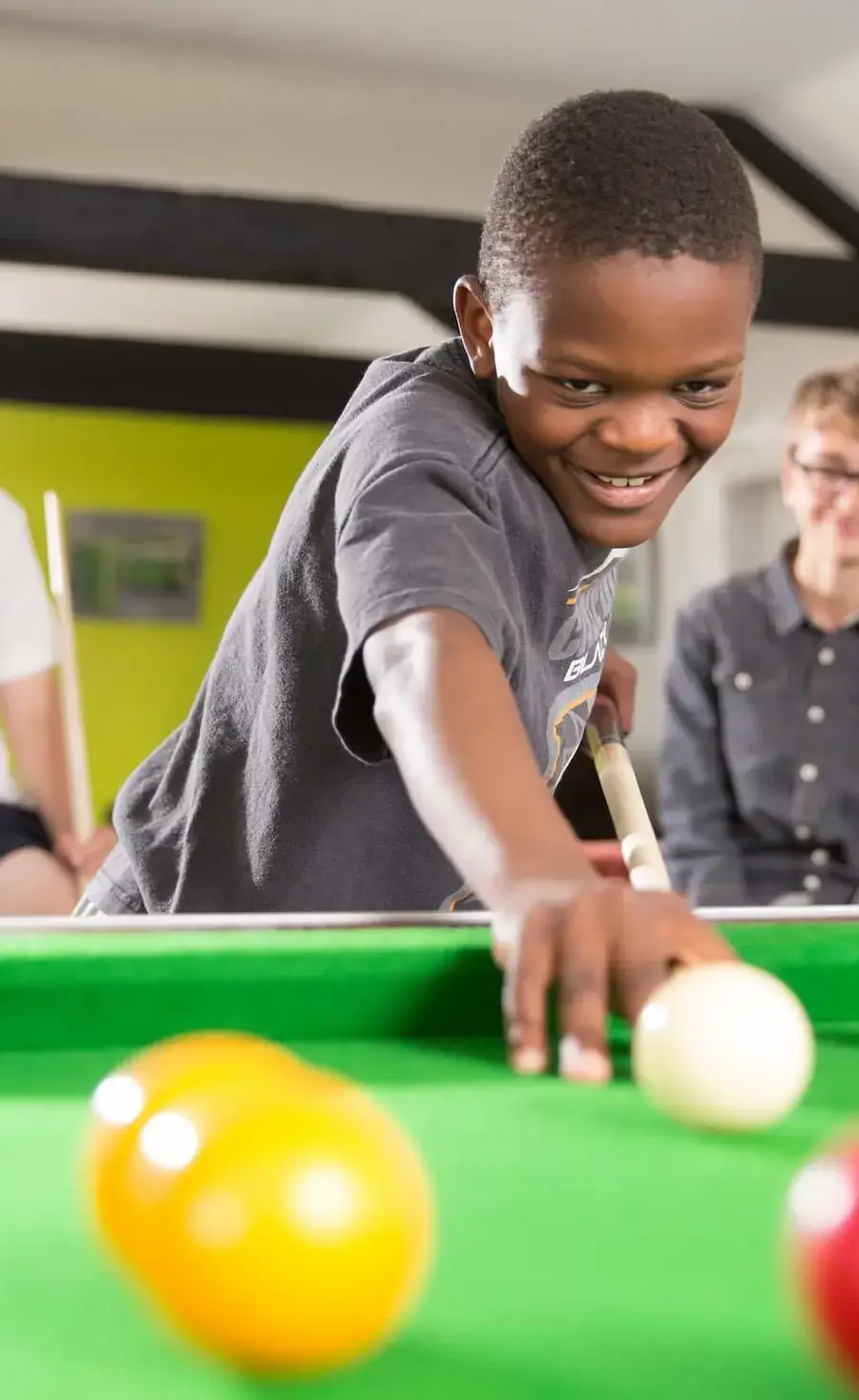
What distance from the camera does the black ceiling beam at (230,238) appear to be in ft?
19.9

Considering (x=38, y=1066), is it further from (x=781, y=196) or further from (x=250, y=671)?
(x=781, y=196)

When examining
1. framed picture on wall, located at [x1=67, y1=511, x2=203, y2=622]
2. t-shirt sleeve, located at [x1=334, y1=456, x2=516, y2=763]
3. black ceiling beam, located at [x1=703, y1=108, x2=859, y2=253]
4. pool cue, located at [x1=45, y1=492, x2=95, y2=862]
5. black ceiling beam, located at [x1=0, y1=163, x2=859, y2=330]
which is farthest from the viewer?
framed picture on wall, located at [x1=67, y1=511, x2=203, y2=622]

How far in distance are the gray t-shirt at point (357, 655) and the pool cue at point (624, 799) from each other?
202 millimetres

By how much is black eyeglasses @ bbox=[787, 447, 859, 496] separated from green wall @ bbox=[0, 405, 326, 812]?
685cm

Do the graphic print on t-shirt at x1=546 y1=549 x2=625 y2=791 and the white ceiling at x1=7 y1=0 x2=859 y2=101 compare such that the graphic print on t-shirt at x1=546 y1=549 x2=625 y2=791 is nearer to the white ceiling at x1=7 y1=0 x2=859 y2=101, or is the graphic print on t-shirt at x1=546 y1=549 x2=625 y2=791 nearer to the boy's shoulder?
the boy's shoulder

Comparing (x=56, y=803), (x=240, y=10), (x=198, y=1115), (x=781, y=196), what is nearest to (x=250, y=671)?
(x=198, y=1115)

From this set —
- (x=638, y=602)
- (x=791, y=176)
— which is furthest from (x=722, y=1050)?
(x=638, y=602)

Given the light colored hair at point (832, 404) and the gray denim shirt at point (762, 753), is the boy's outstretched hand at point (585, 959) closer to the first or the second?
the gray denim shirt at point (762, 753)

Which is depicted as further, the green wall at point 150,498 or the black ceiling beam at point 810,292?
the green wall at point 150,498

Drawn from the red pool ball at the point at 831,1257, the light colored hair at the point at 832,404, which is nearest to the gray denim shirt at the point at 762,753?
the light colored hair at the point at 832,404

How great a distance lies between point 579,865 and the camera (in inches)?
40.0

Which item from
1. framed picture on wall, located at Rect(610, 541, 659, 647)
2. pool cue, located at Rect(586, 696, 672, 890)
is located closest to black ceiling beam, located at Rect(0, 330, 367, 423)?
framed picture on wall, located at Rect(610, 541, 659, 647)

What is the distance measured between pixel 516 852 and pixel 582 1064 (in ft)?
0.44

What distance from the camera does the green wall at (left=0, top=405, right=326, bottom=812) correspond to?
32.1ft
